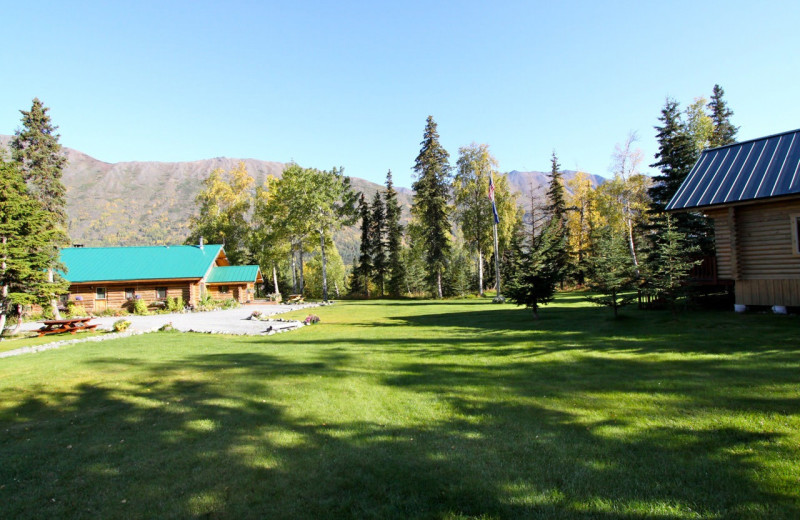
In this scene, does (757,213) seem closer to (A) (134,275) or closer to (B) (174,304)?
(B) (174,304)

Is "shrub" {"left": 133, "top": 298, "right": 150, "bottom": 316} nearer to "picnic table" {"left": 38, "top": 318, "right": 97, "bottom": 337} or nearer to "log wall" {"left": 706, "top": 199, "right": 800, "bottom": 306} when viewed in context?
"picnic table" {"left": 38, "top": 318, "right": 97, "bottom": 337}

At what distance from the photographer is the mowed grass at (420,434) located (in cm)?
374

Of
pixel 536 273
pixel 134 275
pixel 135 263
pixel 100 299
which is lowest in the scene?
pixel 100 299

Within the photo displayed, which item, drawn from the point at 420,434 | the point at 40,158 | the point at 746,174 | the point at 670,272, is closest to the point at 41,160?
the point at 40,158

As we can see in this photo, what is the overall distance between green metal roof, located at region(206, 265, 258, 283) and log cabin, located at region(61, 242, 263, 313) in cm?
180

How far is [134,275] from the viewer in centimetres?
3241

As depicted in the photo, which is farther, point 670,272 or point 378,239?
point 378,239

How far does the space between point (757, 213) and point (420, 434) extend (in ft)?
50.0

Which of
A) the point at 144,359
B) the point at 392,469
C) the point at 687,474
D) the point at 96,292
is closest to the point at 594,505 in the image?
the point at 687,474

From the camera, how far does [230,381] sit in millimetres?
8234

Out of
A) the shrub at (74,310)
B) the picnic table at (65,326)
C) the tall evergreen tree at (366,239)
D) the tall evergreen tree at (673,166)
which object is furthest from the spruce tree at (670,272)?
the tall evergreen tree at (366,239)

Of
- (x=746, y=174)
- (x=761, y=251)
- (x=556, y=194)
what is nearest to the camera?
(x=761, y=251)

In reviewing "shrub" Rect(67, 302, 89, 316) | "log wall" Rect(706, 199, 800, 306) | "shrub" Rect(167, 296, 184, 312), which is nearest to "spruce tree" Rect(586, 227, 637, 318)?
"log wall" Rect(706, 199, 800, 306)

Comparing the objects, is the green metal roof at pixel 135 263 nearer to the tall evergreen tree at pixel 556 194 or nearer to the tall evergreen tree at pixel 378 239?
the tall evergreen tree at pixel 378 239
